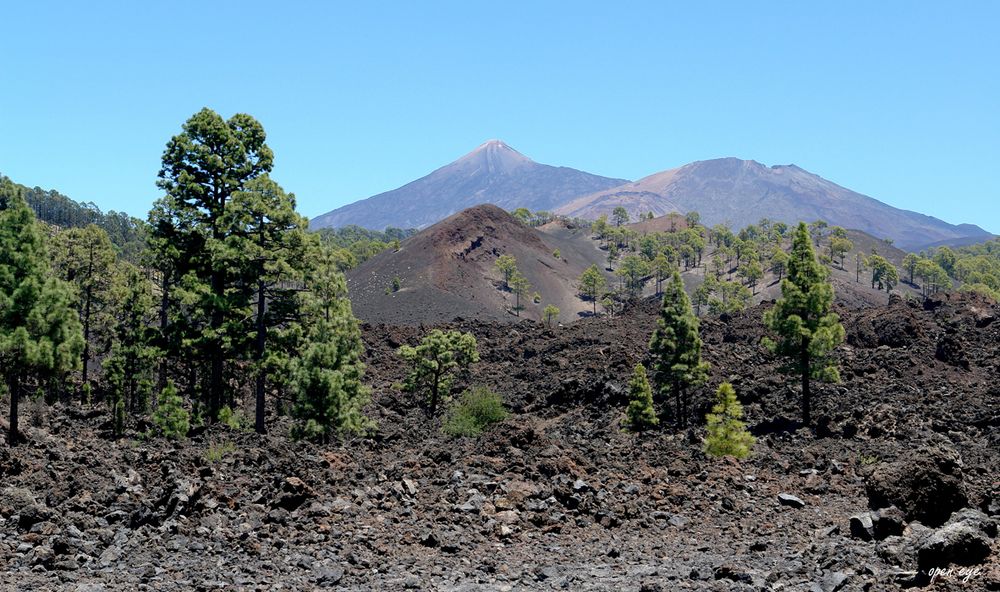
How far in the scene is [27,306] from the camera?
→ 2455cm

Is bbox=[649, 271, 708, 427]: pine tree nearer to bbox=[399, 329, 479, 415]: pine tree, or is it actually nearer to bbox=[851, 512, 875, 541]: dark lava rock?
bbox=[399, 329, 479, 415]: pine tree

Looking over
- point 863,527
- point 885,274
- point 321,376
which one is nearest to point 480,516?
point 863,527

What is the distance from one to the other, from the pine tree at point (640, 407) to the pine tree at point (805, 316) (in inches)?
322

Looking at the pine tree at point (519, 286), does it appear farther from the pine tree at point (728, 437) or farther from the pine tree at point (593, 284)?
the pine tree at point (728, 437)

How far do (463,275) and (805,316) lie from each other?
115 metres

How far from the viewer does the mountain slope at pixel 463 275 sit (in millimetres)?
129750

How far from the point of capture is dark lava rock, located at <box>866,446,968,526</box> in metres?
15.0

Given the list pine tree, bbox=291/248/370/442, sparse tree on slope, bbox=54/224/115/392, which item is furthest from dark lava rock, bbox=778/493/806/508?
sparse tree on slope, bbox=54/224/115/392

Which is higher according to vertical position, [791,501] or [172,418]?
[172,418]

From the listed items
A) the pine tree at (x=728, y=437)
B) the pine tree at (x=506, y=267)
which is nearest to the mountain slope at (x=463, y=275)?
the pine tree at (x=506, y=267)

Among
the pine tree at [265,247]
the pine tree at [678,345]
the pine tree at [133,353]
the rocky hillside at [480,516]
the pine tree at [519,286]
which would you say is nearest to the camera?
the rocky hillside at [480,516]

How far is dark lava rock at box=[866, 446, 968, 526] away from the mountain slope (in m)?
105

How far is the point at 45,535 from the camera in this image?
46.9 ft

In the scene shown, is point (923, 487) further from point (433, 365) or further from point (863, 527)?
point (433, 365)
